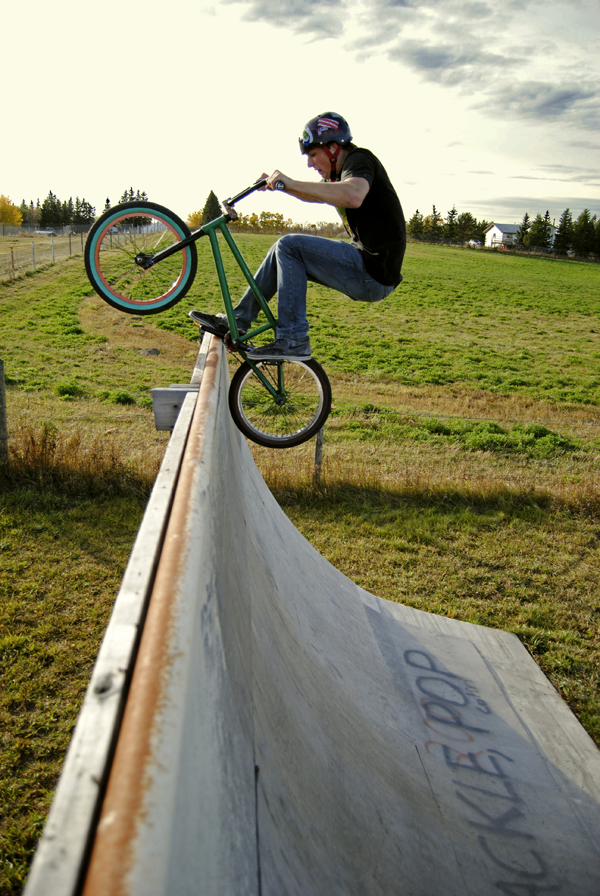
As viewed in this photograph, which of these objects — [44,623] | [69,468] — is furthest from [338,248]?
[69,468]

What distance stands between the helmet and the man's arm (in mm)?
468

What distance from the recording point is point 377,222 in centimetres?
411

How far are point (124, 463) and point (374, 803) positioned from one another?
651cm

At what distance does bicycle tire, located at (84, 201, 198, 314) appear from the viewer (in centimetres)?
406

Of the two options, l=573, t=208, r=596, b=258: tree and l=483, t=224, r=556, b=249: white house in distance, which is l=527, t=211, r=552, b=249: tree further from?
l=483, t=224, r=556, b=249: white house in distance

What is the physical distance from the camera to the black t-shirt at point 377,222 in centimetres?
394

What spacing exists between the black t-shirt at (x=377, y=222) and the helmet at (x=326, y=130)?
0.13m

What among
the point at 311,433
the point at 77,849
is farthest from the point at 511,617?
the point at 77,849

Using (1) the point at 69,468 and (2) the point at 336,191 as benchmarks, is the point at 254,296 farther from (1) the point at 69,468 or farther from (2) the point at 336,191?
(1) the point at 69,468

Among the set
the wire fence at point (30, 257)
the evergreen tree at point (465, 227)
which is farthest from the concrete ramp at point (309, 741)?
the evergreen tree at point (465, 227)

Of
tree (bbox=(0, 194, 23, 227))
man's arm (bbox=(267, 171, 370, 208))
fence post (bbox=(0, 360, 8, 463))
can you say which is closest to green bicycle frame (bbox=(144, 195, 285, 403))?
man's arm (bbox=(267, 171, 370, 208))

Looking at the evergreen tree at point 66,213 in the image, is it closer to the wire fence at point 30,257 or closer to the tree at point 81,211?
the tree at point 81,211

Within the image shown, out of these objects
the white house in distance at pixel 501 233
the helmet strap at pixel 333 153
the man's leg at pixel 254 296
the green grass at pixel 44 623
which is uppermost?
the white house in distance at pixel 501 233

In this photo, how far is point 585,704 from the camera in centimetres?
554
